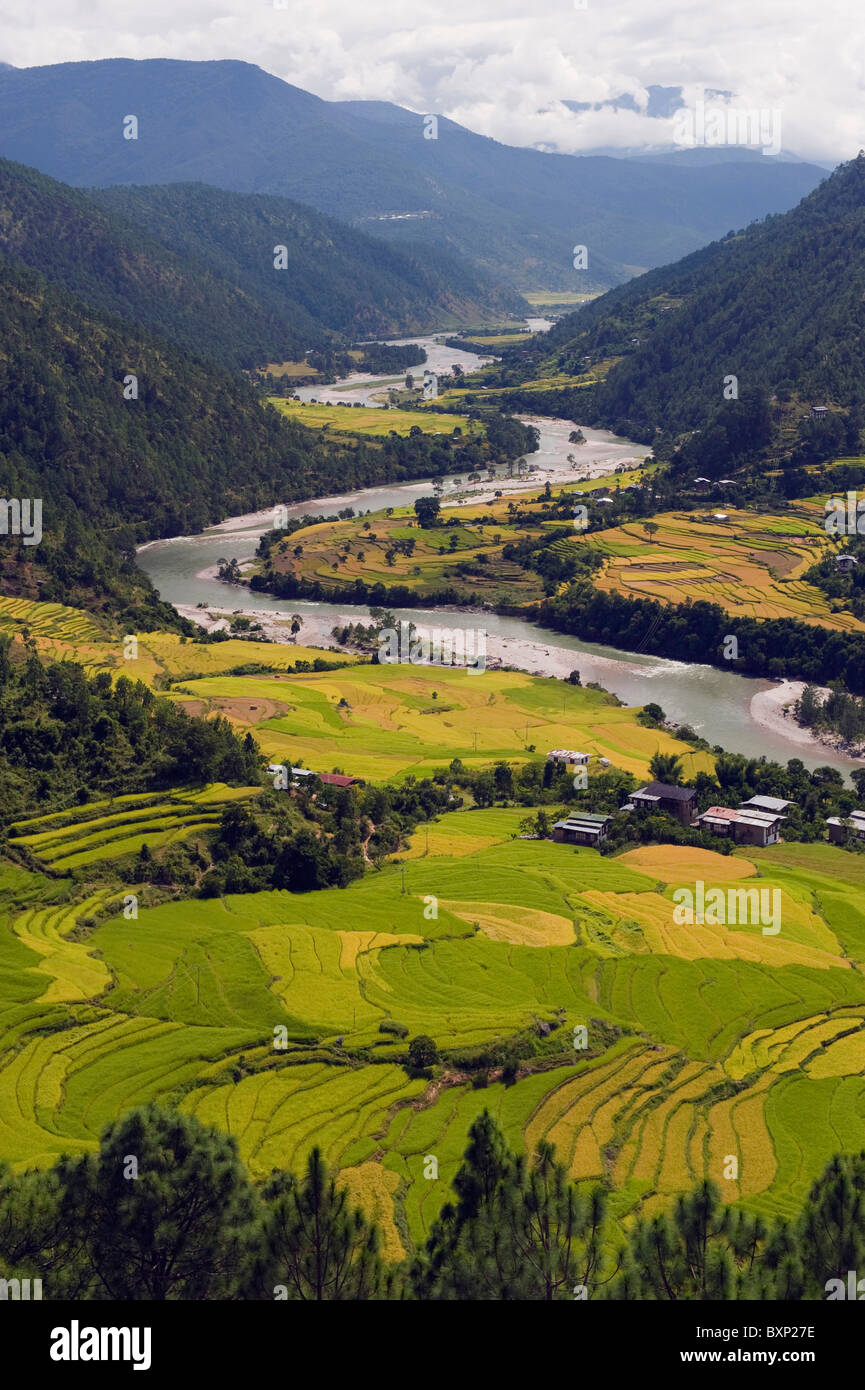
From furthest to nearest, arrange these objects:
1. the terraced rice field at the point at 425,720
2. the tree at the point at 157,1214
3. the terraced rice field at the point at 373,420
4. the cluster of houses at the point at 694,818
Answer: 1. the terraced rice field at the point at 373,420
2. the terraced rice field at the point at 425,720
3. the cluster of houses at the point at 694,818
4. the tree at the point at 157,1214

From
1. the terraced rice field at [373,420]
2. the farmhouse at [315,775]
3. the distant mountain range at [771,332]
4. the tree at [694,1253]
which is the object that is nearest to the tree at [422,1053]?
the tree at [694,1253]

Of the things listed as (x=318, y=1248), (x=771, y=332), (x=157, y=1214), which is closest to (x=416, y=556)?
(x=771, y=332)

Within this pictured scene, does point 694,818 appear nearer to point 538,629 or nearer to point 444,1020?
point 444,1020

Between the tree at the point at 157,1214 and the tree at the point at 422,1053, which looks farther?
the tree at the point at 422,1053

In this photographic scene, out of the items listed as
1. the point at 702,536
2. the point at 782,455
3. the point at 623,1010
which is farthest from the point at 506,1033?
the point at 782,455

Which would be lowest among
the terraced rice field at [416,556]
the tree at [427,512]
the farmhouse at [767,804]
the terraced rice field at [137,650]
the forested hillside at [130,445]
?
the farmhouse at [767,804]

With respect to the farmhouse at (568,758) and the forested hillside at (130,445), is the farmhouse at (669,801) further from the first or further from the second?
the forested hillside at (130,445)

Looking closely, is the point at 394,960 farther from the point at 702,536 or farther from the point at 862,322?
the point at 862,322
